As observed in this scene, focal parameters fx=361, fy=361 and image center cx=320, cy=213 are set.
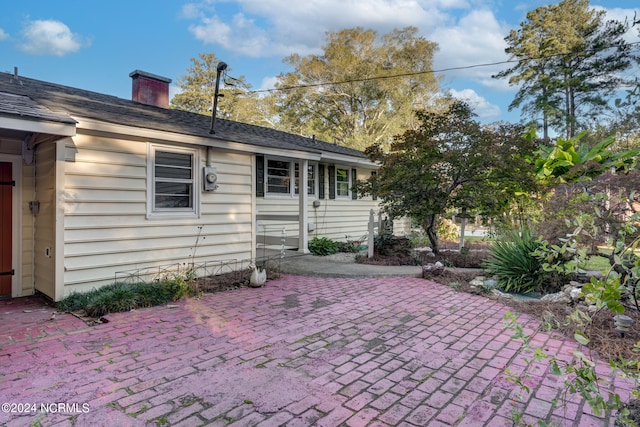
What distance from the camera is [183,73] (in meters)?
32.0

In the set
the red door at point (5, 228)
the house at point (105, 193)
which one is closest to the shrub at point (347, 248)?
the house at point (105, 193)

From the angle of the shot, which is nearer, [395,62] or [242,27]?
[242,27]

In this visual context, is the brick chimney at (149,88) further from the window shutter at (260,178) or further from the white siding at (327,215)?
the white siding at (327,215)

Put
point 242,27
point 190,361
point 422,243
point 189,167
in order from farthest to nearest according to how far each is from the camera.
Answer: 1. point 242,27
2. point 422,243
3. point 189,167
4. point 190,361

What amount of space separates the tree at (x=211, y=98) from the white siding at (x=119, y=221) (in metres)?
24.0

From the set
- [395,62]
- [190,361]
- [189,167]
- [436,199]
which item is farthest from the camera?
[395,62]

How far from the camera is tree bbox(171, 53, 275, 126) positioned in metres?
29.7

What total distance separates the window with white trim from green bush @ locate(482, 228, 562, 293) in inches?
242

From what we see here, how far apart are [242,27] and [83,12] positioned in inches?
279

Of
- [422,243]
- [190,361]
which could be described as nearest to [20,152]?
[190,361]

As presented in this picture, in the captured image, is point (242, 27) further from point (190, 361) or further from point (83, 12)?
point (190, 361)

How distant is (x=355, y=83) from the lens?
28.4m

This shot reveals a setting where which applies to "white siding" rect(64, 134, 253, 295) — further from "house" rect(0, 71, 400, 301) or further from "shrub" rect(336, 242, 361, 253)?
"shrub" rect(336, 242, 361, 253)

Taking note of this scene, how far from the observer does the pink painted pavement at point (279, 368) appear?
2.45m
